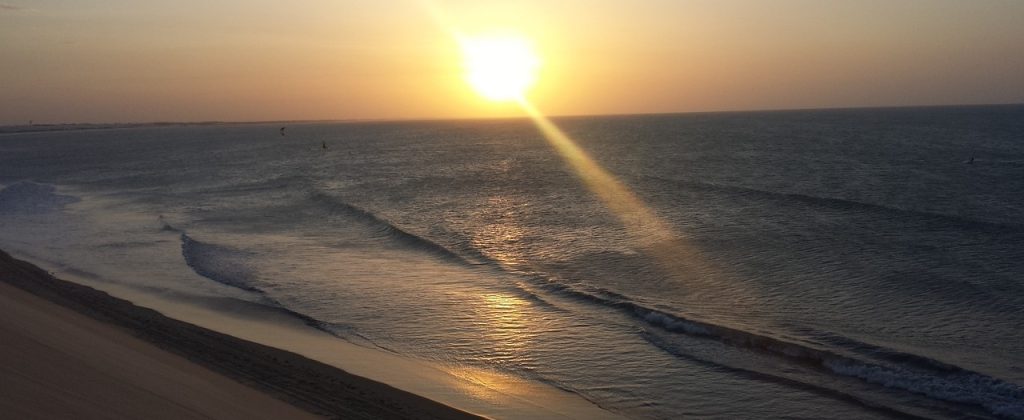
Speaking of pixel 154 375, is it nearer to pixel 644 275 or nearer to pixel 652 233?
pixel 644 275

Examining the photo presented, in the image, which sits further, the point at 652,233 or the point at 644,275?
the point at 652,233

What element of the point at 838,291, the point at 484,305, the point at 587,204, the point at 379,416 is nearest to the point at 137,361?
the point at 379,416

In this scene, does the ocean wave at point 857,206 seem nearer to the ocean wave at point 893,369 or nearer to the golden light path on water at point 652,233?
the golden light path on water at point 652,233

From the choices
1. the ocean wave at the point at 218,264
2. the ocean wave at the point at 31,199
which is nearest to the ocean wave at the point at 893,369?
the ocean wave at the point at 218,264

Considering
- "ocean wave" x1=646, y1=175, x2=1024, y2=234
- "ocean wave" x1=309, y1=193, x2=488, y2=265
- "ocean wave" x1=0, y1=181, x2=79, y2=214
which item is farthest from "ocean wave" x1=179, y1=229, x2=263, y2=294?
"ocean wave" x1=646, y1=175, x2=1024, y2=234

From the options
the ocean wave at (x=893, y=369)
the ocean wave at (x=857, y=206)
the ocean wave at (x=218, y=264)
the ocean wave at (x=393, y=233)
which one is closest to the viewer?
the ocean wave at (x=893, y=369)

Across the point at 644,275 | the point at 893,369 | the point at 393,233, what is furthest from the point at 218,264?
the point at 893,369

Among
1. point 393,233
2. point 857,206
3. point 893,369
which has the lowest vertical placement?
point 893,369
